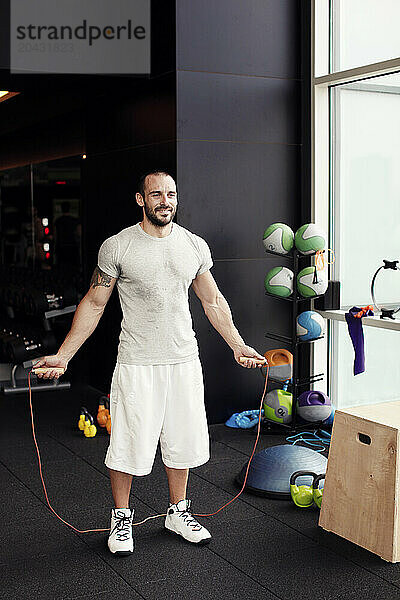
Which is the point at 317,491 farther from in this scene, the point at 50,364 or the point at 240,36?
the point at 240,36

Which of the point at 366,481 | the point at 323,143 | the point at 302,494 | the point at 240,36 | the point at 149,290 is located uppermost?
the point at 240,36

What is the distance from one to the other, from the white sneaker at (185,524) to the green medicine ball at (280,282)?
1866mm

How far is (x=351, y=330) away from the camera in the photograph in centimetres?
414

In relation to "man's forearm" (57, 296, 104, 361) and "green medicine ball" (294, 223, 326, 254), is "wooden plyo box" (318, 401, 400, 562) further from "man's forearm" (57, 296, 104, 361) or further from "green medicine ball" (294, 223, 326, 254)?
"green medicine ball" (294, 223, 326, 254)

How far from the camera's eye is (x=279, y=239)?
488cm

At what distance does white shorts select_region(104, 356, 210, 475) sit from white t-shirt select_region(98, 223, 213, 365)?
0.20 feet

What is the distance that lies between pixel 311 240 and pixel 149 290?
1921 millimetres

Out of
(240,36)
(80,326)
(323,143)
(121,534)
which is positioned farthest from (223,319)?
(240,36)

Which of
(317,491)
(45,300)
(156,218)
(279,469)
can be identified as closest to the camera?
(156,218)

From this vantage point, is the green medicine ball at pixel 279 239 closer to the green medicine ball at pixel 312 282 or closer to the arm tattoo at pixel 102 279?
the green medicine ball at pixel 312 282

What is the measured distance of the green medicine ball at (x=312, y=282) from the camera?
4.84 m

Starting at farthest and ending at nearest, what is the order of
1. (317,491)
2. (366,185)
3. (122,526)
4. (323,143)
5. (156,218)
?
(323,143)
(366,185)
(317,491)
(122,526)
(156,218)

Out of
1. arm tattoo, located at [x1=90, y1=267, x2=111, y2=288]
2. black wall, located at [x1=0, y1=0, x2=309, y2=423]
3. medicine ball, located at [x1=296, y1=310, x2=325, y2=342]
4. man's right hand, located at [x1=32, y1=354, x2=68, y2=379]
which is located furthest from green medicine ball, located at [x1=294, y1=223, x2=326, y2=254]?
man's right hand, located at [x1=32, y1=354, x2=68, y2=379]

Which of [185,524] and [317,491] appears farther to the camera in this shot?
[317,491]
